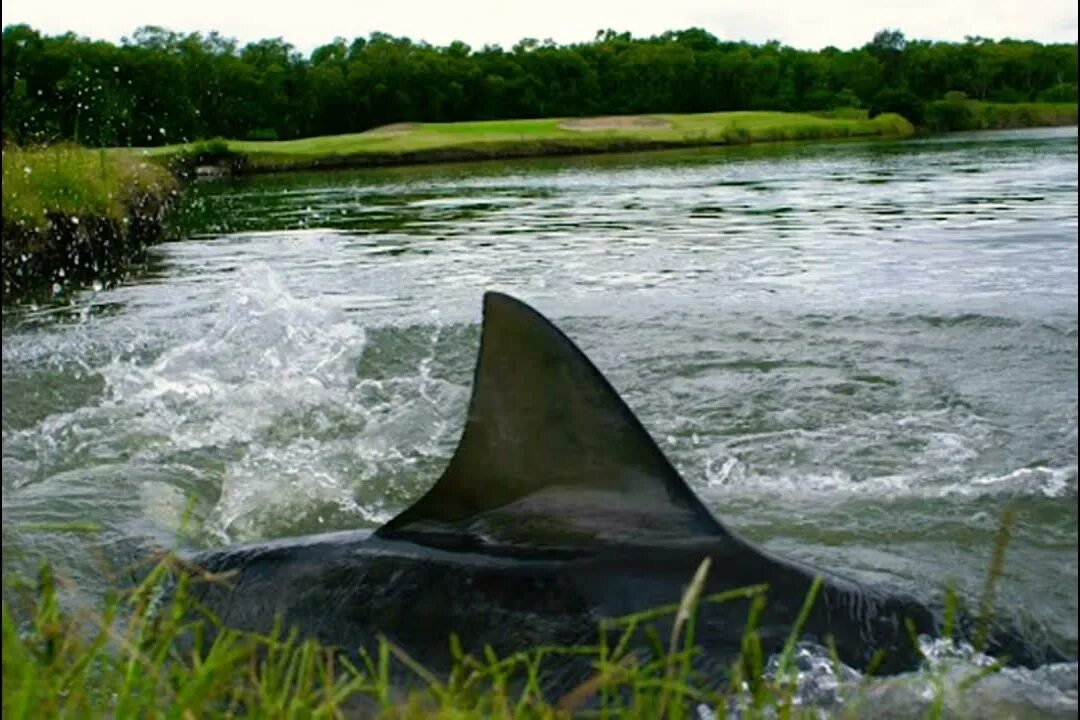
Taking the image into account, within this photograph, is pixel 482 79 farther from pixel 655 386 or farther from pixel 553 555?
pixel 553 555

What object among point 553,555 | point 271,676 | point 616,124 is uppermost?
point 616,124

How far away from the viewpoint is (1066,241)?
13.5 meters

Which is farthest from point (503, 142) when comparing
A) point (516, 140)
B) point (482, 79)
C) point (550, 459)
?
point (550, 459)

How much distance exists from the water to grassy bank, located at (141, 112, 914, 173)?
27.7 metres

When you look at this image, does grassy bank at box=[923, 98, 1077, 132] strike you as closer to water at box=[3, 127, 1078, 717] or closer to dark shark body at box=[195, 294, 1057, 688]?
water at box=[3, 127, 1078, 717]

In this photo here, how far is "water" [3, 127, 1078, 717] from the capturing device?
15.8 feet

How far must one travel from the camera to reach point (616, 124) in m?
68.6

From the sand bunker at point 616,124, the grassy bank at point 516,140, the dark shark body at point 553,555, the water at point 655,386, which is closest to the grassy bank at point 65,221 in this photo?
the water at point 655,386

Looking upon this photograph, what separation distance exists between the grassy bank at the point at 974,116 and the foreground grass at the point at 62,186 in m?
38.2

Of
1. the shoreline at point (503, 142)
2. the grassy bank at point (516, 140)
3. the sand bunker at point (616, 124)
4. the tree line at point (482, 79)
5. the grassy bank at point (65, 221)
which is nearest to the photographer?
the grassy bank at point (65, 221)

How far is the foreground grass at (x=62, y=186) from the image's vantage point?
42.4 feet

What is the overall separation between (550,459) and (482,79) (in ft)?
293

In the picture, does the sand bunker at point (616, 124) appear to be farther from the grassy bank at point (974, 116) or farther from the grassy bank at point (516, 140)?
the grassy bank at point (974, 116)

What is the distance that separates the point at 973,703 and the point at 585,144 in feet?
174
